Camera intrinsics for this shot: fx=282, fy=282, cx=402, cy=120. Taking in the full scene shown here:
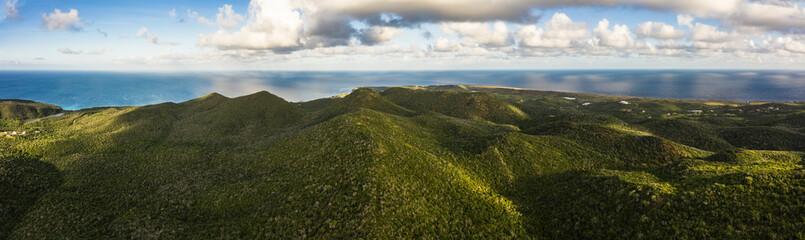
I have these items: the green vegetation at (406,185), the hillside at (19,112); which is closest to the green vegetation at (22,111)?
the hillside at (19,112)

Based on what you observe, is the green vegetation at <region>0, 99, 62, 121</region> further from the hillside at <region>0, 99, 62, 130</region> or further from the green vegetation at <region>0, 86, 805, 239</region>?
the green vegetation at <region>0, 86, 805, 239</region>

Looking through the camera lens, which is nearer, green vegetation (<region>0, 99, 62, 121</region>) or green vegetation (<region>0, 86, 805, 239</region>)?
green vegetation (<region>0, 86, 805, 239</region>)

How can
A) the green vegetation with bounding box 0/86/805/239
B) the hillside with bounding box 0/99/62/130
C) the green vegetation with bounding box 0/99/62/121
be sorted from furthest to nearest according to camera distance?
the green vegetation with bounding box 0/99/62/121 < the hillside with bounding box 0/99/62/130 < the green vegetation with bounding box 0/86/805/239

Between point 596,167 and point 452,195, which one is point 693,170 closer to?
point 596,167

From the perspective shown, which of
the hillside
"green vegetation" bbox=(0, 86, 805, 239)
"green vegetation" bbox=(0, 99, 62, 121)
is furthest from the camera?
"green vegetation" bbox=(0, 99, 62, 121)

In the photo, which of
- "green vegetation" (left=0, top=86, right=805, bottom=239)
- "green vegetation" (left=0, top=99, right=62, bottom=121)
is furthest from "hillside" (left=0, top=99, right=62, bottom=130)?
"green vegetation" (left=0, top=86, right=805, bottom=239)

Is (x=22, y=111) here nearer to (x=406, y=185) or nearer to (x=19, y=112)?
(x=19, y=112)

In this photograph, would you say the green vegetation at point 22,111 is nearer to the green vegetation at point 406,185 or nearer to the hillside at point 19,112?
the hillside at point 19,112

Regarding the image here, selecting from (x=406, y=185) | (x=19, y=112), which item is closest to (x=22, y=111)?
(x=19, y=112)

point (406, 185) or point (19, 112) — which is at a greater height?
point (19, 112)
